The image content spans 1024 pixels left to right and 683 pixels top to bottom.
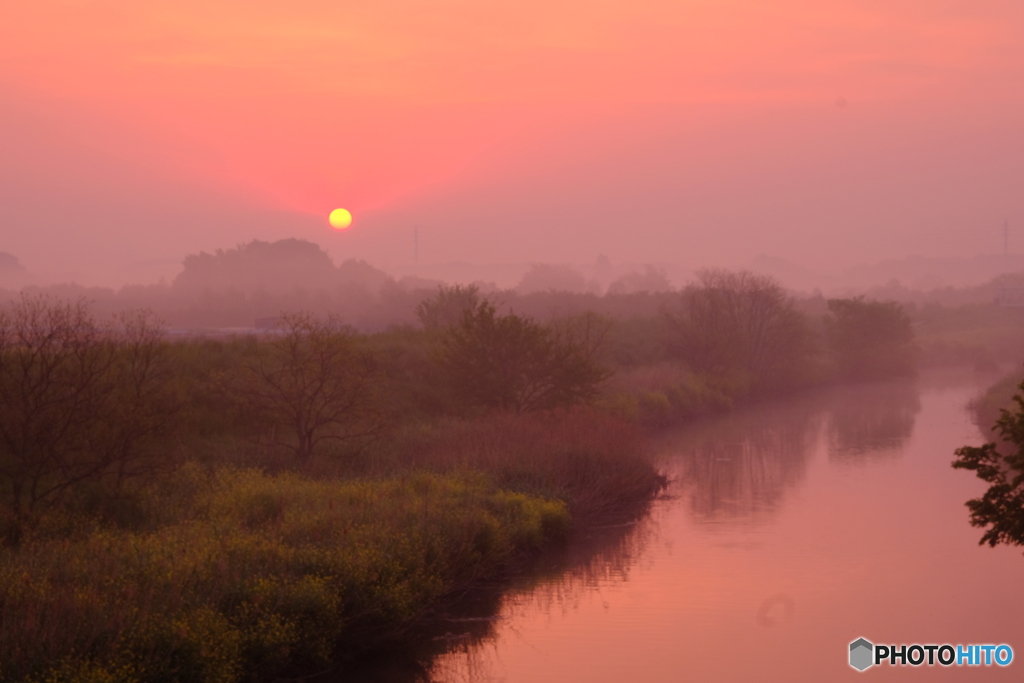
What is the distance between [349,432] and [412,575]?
37.1 ft

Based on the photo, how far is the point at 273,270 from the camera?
470ft

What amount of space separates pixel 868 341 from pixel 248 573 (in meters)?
55.7

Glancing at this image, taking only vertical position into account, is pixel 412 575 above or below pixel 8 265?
below

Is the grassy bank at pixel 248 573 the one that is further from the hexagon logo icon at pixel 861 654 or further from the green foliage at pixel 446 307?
the green foliage at pixel 446 307

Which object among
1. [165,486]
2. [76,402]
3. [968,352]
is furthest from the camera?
[968,352]

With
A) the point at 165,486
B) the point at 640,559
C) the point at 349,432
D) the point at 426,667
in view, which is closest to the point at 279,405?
the point at 349,432

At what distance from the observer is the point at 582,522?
2277 centimetres

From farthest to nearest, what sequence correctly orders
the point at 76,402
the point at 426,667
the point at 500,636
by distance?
the point at 76,402
the point at 500,636
the point at 426,667

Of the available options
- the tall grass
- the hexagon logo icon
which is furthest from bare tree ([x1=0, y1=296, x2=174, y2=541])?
the hexagon logo icon

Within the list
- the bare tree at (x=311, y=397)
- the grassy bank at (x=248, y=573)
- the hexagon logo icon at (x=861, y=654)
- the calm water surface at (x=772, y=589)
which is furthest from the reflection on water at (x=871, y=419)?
the hexagon logo icon at (x=861, y=654)

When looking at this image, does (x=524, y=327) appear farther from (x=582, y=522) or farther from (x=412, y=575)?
(x=412, y=575)

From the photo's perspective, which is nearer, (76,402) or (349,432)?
(76,402)

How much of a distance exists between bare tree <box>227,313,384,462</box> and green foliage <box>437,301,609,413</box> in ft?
16.7

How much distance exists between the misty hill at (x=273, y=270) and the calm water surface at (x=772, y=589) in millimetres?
98998
